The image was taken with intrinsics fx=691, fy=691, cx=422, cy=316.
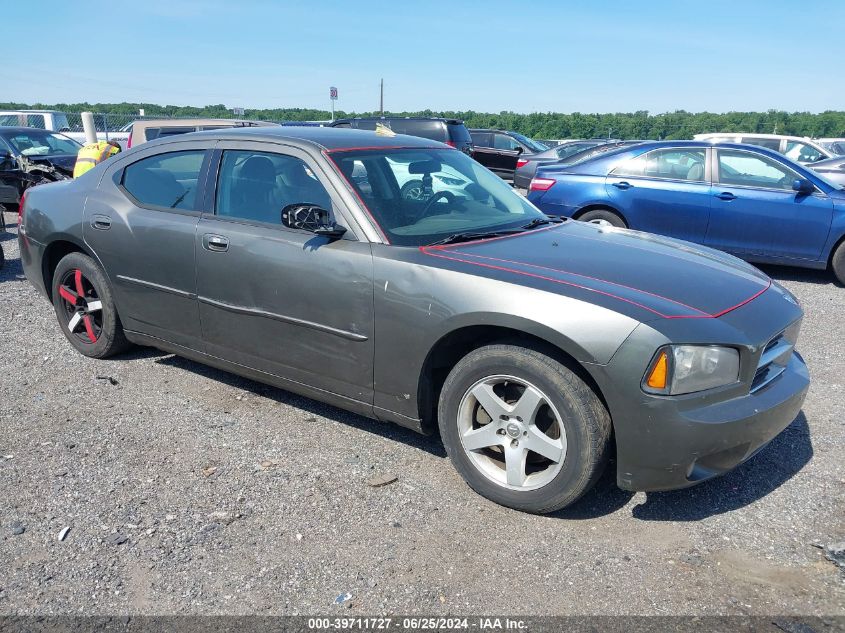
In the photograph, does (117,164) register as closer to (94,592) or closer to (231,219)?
(231,219)

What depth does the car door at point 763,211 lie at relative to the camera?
7539 millimetres

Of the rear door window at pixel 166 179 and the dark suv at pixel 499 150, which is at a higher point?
the rear door window at pixel 166 179

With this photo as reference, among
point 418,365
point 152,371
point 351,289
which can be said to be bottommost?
point 152,371

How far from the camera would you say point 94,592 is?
2.62 meters

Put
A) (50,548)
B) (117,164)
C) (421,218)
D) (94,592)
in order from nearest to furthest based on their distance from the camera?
1. (94,592)
2. (50,548)
3. (421,218)
4. (117,164)

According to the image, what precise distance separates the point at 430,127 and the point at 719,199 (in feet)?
30.9

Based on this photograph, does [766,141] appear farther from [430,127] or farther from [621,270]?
[621,270]

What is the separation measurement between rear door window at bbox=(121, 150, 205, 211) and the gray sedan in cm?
2

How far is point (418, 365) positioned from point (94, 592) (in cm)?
161

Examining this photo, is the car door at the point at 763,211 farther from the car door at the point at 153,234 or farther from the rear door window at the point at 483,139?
the rear door window at the point at 483,139

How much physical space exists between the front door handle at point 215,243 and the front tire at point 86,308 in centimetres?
112

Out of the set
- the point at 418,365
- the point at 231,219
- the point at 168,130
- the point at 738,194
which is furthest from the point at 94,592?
the point at 168,130

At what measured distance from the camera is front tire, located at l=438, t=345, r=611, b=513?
2873mm

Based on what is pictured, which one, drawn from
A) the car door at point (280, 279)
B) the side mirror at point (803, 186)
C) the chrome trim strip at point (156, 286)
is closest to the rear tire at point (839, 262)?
the side mirror at point (803, 186)
